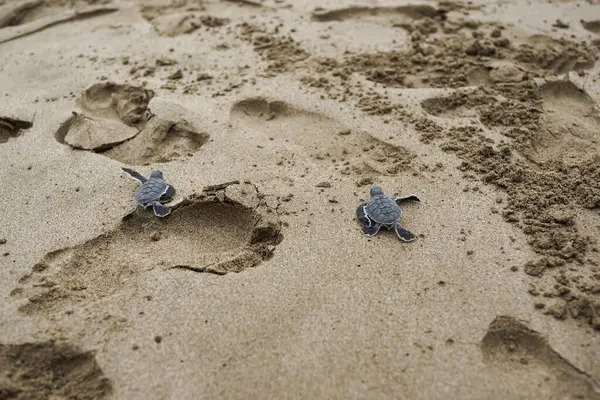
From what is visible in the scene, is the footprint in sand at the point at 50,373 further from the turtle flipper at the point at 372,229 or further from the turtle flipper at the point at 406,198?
the turtle flipper at the point at 406,198

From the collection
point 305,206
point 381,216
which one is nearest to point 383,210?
point 381,216

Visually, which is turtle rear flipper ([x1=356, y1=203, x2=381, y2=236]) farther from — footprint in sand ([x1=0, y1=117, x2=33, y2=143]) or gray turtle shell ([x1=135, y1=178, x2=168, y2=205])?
footprint in sand ([x1=0, y1=117, x2=33, y2=143])

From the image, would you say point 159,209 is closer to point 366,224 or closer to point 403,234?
point 366,224

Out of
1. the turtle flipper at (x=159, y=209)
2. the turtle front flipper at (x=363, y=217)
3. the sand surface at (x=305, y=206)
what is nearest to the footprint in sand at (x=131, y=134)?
the sand surface at (x=305, y=206)

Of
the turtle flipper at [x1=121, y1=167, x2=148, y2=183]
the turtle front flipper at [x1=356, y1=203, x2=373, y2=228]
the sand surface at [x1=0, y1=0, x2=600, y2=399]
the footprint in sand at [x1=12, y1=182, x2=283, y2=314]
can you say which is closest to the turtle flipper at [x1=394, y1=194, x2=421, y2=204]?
the sand surface at [x1=0, y1=0, x2=600, y2=399]

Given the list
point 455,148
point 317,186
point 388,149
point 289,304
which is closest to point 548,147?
point 455,148

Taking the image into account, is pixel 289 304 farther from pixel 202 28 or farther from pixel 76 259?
pixel 202 28
